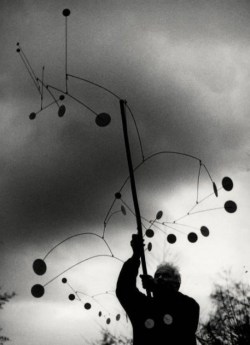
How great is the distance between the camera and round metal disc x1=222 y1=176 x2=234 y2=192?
3.34 m

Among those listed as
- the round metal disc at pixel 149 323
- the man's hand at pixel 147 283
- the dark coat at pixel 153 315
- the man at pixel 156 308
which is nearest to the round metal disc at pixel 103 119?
the man at pixel 156 308

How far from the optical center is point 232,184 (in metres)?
3.39

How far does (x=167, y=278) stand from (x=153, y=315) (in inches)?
11.1

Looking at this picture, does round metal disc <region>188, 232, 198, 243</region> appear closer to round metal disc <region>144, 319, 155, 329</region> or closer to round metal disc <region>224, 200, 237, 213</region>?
round metal disc <region>224, 200, 237, 213</region>

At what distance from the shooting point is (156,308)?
2.36 meters

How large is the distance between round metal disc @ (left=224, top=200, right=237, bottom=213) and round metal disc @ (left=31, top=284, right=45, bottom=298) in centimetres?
182

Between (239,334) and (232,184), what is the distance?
33.1 ft

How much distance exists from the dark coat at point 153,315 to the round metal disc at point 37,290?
922 millimetres

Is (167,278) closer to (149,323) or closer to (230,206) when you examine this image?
(149,323)

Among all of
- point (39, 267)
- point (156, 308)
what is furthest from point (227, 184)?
point (39, 267)

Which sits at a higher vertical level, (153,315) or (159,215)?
(159,215)

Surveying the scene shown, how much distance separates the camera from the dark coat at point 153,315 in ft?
7.55

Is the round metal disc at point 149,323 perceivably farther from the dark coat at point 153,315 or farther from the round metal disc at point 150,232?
the round metal disc at point 150,232

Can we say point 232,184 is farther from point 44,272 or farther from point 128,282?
point 44,272
